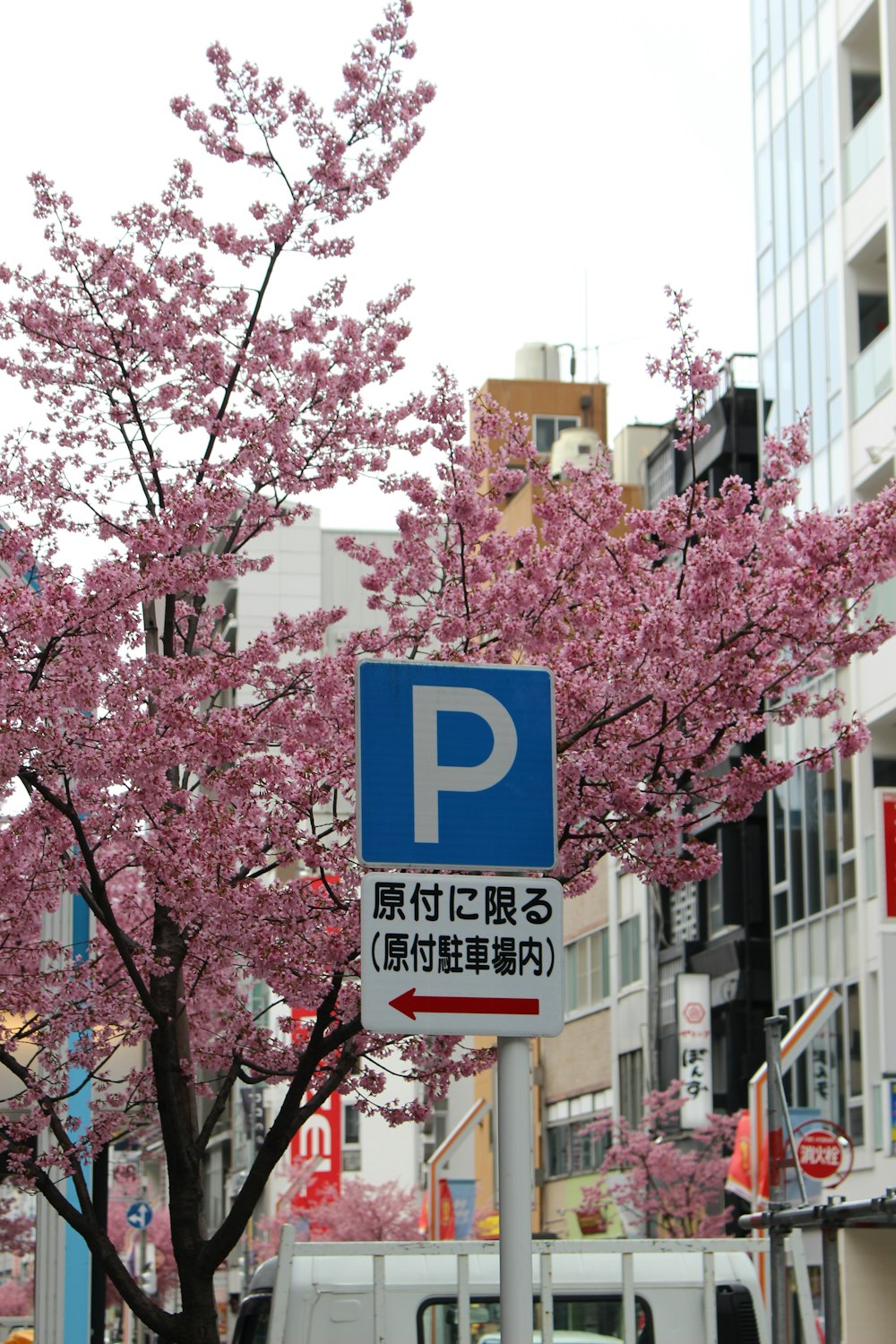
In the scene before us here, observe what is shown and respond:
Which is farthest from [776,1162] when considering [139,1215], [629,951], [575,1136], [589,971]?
[575,1136]

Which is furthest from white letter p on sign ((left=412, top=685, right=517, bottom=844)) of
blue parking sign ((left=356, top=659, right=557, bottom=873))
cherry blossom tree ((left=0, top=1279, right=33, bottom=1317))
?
cherry blossom tree ((left=0, top=1279, right=33, bottom=1317))

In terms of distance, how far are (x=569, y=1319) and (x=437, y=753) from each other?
27.9 ft

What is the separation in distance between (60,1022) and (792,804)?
2596 centimetres

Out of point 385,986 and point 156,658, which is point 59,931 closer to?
point 156,658

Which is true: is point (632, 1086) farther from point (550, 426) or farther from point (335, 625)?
point (335, 625)

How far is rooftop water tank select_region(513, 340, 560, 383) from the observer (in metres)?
68.9

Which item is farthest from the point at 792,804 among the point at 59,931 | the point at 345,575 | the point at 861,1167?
the point at 345,575

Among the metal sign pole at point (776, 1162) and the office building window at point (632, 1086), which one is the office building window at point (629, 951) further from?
the metal sign pole at point (776, 1162)

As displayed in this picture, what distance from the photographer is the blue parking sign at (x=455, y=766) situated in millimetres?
4707

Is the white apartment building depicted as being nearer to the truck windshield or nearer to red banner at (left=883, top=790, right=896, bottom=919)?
red banner at (left=883, top=790, right=896, bottom=919)

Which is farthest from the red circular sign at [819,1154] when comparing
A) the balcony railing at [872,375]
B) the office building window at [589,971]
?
the office building window at [589,971]

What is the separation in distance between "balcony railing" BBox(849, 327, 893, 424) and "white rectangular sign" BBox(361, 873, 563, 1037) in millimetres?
27663

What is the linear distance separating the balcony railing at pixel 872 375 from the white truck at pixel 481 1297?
834 inches

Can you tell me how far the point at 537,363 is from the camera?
227 feet
